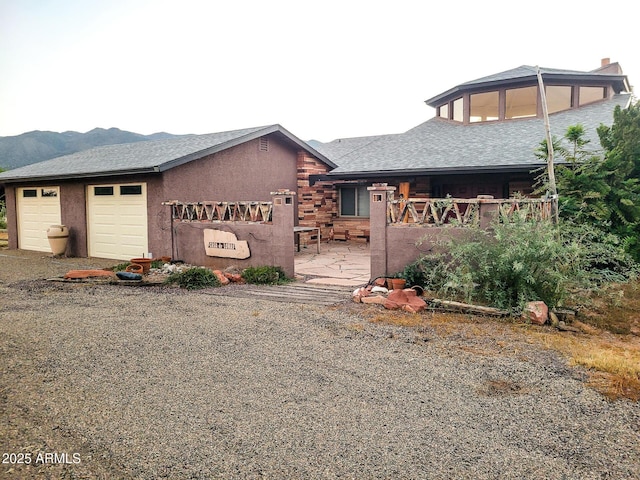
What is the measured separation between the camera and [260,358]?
4543 mm

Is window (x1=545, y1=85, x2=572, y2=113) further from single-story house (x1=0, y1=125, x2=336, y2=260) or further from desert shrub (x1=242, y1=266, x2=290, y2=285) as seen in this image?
desert shrub (x1=242, y1=266, x2=290, y2=285)

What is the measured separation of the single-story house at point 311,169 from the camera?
11727mm

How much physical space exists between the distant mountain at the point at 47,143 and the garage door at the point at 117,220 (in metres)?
64.2

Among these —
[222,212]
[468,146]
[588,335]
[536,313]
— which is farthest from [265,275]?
[468,146]

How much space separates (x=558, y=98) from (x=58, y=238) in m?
15.7

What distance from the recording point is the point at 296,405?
11.3ft

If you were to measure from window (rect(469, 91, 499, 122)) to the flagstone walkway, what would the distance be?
5.88 meters

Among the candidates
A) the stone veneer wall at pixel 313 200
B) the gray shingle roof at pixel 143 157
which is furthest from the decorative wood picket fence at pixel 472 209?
the stone veneer wall at pixel 313 200

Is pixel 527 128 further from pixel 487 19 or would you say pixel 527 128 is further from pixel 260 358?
pixel 260 358

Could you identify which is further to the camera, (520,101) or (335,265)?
(520,101)

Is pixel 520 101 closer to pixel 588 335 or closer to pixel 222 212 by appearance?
pixel 222 212

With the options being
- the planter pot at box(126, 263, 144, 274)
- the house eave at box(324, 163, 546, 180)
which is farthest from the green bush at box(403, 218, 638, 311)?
the planter pot at box(126, 263, 144, 274)

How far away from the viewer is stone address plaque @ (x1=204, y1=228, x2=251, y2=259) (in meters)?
9.75

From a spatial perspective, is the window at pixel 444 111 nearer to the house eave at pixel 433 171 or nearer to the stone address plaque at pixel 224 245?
the house eave at pixel 433 171
